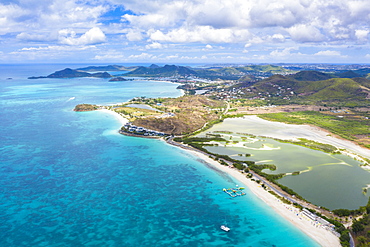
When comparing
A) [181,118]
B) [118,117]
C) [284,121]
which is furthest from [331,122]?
[118,117]

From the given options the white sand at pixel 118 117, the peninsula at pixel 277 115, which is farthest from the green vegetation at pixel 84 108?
the white sand at pixel 118 117

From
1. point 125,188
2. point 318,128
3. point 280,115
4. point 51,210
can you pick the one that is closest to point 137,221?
point 125,188

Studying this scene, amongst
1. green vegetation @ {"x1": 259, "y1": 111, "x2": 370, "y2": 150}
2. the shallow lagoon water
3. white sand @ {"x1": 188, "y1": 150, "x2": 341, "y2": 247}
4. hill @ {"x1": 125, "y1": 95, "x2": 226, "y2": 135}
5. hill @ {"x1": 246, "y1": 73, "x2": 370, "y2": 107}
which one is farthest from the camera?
hill @ {"x1": 246, "y1": 73, "x2": 370, "y2": 107}

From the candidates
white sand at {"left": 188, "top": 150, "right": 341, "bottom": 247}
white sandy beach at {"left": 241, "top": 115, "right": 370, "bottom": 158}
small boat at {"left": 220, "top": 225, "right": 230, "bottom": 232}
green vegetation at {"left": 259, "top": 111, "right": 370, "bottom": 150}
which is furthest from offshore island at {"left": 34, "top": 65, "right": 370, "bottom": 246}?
small boat at {"left": 220, "top": 225, "right": 230, "bottom": 232}

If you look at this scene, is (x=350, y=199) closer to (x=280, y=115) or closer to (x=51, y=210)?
(x=51, y=210)

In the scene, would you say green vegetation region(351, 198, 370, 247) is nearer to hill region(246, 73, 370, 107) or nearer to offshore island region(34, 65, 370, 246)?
offshore island region(34, 65, 370, 246)

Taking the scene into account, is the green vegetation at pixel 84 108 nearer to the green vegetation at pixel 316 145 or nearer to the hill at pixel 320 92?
the green vegetation at pixel 316 145

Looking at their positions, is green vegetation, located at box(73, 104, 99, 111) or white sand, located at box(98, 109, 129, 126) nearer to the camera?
white sand, located at box(98, 109, 129, 126)
